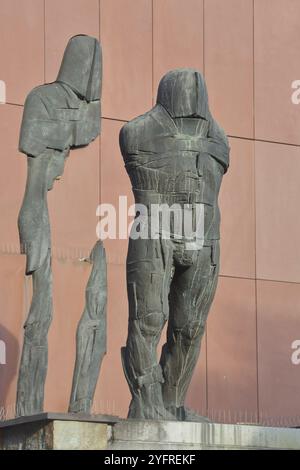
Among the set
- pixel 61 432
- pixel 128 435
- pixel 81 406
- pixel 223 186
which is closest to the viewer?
pixel 61 432

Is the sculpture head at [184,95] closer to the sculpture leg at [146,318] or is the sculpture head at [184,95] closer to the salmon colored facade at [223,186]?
the sculpture leg at [146,318]

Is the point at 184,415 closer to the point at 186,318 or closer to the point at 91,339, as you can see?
the point at 186,318

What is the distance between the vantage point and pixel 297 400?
62.0ft

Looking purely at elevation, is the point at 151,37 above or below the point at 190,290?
above

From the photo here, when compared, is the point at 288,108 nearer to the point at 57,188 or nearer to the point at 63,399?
the point at 57,188

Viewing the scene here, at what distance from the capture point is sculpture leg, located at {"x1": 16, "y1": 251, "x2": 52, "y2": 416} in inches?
472

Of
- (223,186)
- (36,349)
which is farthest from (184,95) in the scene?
(223,186)

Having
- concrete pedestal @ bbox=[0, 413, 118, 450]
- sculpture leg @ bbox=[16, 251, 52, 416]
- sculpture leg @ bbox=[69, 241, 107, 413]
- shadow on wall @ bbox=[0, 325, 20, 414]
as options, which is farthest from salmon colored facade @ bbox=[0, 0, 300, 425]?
concrete pedestal @ bbox=[0, 413, 118, 450]

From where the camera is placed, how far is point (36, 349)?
12109 millimetres

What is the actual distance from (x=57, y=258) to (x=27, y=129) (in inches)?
205

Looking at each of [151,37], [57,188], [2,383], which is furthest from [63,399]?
[151,37]

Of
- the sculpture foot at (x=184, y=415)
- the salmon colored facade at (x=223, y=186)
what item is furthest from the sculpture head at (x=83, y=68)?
the salmon colored facade at (x=223, y=186)

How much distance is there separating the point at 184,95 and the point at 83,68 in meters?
0.79

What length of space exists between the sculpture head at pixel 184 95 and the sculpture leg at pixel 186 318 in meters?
1.02
